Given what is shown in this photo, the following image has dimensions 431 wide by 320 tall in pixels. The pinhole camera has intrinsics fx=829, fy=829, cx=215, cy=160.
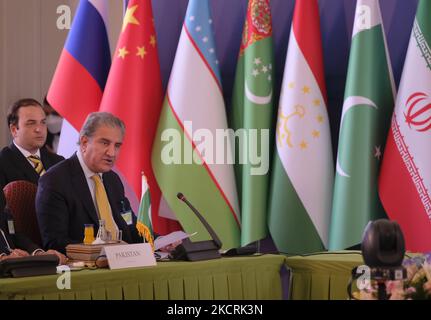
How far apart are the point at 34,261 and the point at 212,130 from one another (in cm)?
247

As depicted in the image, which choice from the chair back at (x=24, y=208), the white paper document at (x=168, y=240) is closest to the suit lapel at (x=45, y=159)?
the chair back at (x=24, y=208)

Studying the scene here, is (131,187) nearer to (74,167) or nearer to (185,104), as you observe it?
(185,104)

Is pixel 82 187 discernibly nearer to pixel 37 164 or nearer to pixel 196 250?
pixel 196 250

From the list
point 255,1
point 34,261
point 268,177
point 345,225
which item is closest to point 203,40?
point 255,1

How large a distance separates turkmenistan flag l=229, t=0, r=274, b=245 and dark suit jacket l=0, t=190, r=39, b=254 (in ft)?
5.39

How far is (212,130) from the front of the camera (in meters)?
5.07

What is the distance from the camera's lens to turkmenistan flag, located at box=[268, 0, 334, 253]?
16.0 ft

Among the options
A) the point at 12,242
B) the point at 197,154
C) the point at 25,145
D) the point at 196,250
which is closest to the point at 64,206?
the point at 12,242

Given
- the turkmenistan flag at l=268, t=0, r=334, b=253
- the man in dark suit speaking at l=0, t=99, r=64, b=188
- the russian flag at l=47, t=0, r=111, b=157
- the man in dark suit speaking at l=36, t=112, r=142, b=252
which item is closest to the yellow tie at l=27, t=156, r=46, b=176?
the man in dark suit speaking at l=0, t=99, r=64, b=188

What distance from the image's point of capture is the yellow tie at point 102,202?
12.3ft

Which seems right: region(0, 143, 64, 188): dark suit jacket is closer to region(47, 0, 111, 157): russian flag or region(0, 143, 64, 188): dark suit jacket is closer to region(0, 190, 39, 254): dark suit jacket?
region(47, 0, 111, 157): russian flag

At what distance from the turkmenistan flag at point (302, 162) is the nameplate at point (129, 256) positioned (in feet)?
6.28

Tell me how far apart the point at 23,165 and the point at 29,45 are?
1.67 meters

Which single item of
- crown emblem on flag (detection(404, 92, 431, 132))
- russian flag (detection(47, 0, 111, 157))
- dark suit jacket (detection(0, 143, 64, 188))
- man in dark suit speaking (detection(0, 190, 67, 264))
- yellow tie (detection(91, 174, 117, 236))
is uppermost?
russian flag (detection(47, 0, 111, 157))
